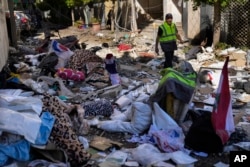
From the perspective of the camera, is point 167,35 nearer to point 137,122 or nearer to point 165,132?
point 137,122

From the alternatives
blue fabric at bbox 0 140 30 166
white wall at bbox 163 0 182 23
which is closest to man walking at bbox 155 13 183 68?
blue fabric at bbox 0 140 30 166

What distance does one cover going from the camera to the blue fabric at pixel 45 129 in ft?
13.5

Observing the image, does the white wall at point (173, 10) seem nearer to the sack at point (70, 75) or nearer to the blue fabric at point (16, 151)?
the sack at point (70, 75)

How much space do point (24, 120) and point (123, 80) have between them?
448 cm

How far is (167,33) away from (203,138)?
175 inches

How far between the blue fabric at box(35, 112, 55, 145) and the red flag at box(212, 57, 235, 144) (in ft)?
6.60

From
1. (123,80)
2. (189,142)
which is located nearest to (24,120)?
(189,142)

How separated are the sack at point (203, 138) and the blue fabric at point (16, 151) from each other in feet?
6.56

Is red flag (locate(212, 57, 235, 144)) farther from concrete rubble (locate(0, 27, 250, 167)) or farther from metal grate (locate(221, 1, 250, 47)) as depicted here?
metal grate (locate(221, 1, 250, 47))

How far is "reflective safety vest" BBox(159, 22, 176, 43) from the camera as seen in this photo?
8.42 meters

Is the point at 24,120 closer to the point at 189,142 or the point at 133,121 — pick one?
the point at 133,121

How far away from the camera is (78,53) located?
9266 millimetres

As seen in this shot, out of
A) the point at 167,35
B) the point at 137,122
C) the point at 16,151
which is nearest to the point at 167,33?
the point at 167,35

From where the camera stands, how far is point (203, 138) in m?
4.42
